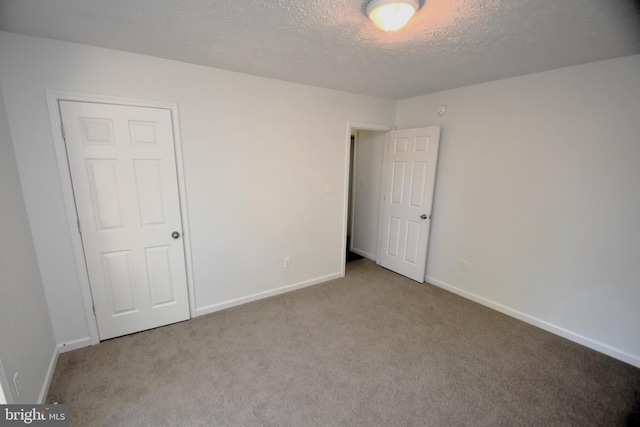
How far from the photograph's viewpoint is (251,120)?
2.59m

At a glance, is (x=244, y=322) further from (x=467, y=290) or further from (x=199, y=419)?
(x=467, y=290)

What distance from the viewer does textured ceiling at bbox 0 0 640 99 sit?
139 cm

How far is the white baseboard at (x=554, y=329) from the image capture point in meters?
2.10

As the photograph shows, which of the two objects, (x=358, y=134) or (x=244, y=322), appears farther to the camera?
(x=358, y=134)

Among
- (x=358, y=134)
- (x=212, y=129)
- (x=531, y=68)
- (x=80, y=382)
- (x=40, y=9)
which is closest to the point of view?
(x=40, y=9)

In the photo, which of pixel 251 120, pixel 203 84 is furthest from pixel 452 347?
pixel 203 84

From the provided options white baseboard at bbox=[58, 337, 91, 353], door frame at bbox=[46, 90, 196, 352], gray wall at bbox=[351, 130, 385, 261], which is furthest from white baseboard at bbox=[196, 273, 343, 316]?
gray wall at bbox=[351, 130, 385, 261]

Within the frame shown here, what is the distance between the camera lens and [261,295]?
3.01 m

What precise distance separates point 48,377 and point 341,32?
10.1ft

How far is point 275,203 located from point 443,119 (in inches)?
87.3

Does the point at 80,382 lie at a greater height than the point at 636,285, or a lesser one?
lesser

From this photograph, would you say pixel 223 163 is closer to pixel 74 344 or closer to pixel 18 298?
pixel 18 298

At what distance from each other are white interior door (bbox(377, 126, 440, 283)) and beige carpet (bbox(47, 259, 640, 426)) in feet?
2.99

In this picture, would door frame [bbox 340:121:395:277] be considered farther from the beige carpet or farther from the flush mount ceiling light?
the flush mount ceiling light
